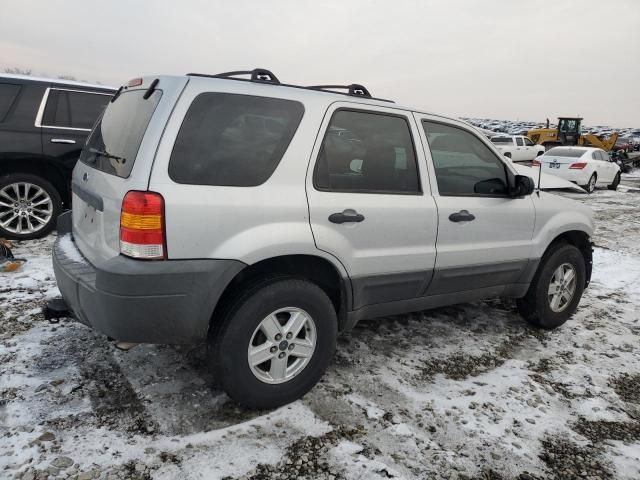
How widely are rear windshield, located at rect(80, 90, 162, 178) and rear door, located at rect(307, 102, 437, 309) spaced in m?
0.92

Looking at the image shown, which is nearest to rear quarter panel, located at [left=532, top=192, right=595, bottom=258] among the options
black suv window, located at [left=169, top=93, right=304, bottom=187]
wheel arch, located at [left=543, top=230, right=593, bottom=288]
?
wheel arch, located at [left=543, top=230, right=593, bottom=288]

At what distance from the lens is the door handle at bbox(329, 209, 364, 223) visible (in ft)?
9.07

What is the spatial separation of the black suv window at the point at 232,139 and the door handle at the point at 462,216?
1301 millimetres

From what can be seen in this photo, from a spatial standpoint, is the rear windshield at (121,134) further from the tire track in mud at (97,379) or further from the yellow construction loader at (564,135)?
the yellow construction loader at (564,135)

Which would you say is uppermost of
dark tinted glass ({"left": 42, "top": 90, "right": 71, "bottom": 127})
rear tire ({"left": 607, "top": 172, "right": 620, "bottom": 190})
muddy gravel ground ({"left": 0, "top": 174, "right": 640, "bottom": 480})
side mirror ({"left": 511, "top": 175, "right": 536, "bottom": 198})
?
dark tinted glass ({"left": 42, "top": 90, "right": 71, "bottom": 127})

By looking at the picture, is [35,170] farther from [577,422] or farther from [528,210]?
[577,422]

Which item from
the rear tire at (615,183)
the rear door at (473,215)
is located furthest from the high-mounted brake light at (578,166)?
the rear door at (473,215)

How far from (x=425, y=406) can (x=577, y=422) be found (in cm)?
90

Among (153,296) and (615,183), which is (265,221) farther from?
(615,183)

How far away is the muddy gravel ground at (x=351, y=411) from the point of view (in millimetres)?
2350

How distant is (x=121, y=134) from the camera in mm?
2672

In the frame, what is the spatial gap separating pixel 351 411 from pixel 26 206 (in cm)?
480

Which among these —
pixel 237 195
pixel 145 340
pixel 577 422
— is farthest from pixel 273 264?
pixel 577 422

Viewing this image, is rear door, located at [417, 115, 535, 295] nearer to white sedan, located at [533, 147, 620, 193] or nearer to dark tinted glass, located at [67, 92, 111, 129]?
dark tinted glass, located at [67, 92, 111, 129]
